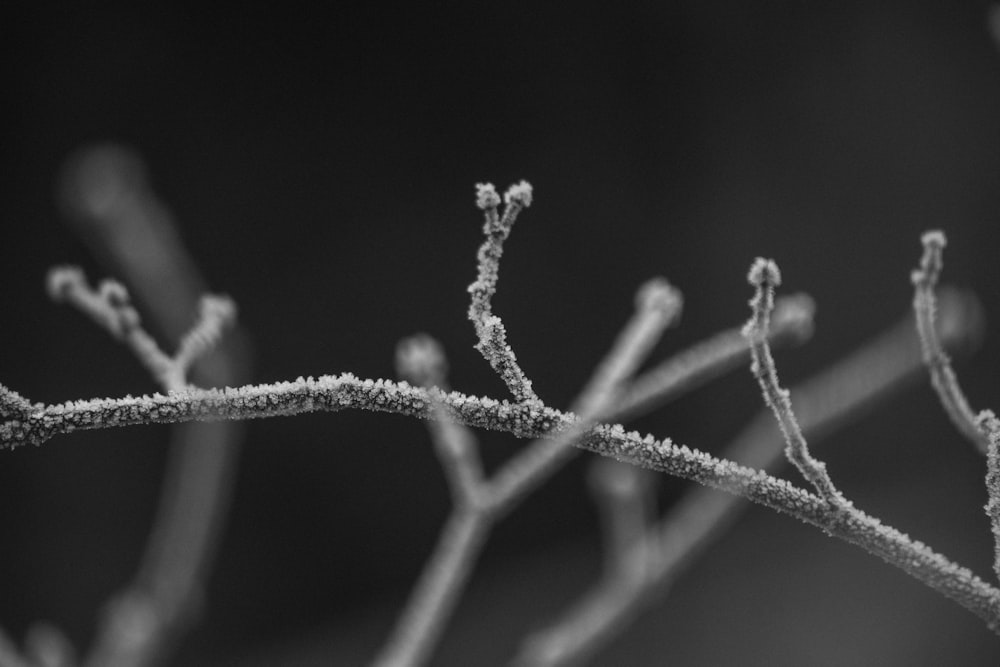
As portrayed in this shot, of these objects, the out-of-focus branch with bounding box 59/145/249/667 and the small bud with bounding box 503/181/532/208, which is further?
the out-of-focus branch with bounding box 59/145/249/667

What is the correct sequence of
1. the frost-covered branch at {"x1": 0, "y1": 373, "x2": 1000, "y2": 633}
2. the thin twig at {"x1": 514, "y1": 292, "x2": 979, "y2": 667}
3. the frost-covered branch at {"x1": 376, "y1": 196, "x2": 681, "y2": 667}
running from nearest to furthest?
the frost-covered branch at {"x1": 0, "y1": 373, "x2": 1000, "y2": 633}, the frost-covered branch at {"x1": 376, "y1": 196, "x2": 681, "y2": 667}, the thin twig at {"x1": 514, "y1": 292, "x2": 979, "y2": 667}

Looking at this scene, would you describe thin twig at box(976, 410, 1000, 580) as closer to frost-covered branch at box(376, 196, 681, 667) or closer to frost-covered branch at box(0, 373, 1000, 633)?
frost-covered branch at box(0, 373, 1000, 633)

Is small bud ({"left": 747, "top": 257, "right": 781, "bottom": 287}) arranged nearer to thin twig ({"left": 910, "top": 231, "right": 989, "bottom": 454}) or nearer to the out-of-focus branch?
thin twig ({"left": 910, "top": 231, "right": 989, "bottom": 454})

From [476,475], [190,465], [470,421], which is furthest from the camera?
[190,465]

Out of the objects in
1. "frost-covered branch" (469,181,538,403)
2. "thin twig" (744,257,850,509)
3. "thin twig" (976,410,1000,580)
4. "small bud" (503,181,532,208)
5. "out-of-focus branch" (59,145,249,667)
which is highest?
"out-of-focus branch" (59,145,249,667)

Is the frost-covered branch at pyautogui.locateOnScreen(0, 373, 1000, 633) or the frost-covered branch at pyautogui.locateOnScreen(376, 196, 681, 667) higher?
the frost-covered branch at pyautogui.locateOnScreen(376, 196, 681, 667)

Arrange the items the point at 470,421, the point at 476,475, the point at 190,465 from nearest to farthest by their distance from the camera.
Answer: the point at 470,421 → the point at 476,475 → the point at 190,465

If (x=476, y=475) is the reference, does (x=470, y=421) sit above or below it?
below

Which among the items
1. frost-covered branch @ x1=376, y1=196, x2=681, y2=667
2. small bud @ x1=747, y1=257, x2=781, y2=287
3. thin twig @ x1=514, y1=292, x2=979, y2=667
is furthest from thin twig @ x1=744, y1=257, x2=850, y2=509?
thin twig @ x1=514, y1=292, x2=979, y2=667

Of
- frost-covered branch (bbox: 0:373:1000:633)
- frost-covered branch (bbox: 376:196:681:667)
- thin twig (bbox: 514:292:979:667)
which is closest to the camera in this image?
frost-covered branch (bbox: 0:373:1000:633)

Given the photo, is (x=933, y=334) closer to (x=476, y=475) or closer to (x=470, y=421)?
(x=470, y=421)

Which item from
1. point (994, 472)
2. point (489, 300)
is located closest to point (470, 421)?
point (489, 300)
